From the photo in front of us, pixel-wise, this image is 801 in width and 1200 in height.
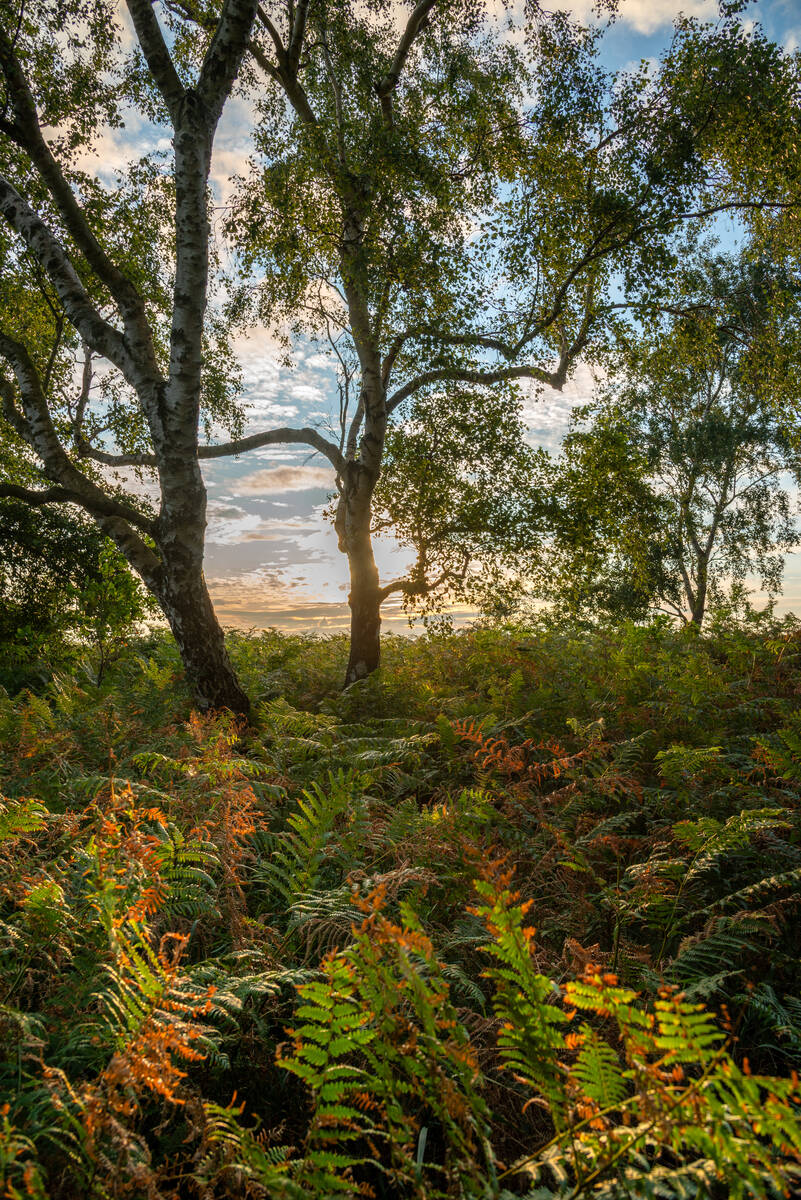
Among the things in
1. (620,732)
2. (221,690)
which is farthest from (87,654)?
(620,732)

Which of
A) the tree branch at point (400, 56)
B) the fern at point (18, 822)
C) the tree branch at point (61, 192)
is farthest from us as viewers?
the tree branch at point (400, 56)

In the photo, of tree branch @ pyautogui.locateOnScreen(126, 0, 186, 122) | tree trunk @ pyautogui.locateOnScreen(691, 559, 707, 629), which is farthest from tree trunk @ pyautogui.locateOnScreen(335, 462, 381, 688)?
tree trunk @ pyautogui.locateOnScreen(691, 559, 707, 629)

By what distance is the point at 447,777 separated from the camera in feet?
17.0

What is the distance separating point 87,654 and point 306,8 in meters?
11.3

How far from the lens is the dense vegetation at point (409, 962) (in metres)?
1.35

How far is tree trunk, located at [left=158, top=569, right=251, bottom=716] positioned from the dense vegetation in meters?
1.05

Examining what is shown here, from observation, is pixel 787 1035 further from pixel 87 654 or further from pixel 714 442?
pixel 714 442

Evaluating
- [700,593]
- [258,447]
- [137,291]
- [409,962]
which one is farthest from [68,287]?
[700,593]

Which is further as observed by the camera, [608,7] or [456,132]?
[456,132]

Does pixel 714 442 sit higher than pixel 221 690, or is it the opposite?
pixel 714 442

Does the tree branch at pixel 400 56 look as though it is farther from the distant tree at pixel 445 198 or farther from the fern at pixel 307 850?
the fern at pixel 307 850

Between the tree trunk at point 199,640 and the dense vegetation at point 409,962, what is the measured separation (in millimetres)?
1053

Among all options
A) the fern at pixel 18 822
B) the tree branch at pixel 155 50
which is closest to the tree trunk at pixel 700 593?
the tree branch at pixel 155 50

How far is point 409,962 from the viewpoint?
53.1 inches
